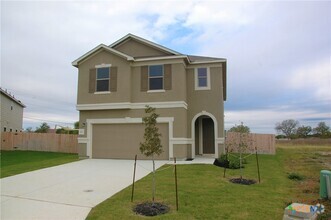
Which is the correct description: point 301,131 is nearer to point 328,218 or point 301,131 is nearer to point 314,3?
point 314,3

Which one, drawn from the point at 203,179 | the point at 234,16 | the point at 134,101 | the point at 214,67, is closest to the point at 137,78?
the point at 134,101

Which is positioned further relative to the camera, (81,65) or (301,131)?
Answer: (301,131)

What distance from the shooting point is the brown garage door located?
16016mm

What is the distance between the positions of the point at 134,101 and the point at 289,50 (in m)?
9.97

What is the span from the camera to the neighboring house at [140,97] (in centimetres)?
1590

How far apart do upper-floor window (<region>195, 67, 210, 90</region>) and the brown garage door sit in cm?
387

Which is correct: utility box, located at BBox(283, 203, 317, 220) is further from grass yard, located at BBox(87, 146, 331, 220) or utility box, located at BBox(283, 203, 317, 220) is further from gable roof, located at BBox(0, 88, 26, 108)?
gable roof, located at BBox(0, 88, 26, 108)

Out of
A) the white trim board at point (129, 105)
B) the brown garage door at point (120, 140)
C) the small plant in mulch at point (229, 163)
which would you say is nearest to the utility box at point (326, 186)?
the small plant in mulch at point (229, 163)

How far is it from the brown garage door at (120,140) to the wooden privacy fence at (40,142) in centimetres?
763

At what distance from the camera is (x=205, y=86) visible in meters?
17.4

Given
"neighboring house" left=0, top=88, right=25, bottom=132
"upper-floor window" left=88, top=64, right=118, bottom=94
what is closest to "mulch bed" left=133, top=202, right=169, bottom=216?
"upper-floor window" left=88, top=64, right=118, bottom=94

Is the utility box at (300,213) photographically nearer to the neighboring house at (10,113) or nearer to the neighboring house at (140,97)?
the neighboring house at (140,97)

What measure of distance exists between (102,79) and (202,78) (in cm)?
686

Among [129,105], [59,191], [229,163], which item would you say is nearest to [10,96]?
→ [129,105]
